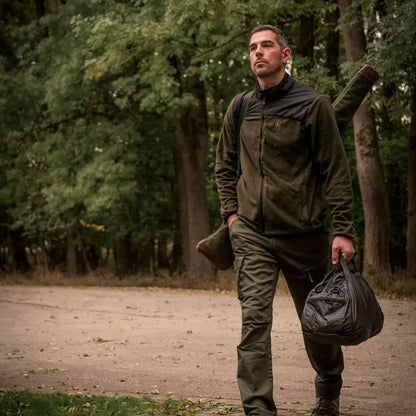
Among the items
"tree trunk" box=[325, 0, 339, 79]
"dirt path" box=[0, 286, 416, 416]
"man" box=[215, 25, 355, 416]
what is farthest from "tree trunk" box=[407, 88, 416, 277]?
"man" box=[215, 25, 355, 416]

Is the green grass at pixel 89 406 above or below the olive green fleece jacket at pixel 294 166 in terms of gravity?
below

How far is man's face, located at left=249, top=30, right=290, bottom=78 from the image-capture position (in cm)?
482

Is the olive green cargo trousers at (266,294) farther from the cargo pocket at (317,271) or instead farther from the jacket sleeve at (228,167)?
the jacket sleeve at (228,167)

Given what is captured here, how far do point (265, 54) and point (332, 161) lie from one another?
2.50 ft

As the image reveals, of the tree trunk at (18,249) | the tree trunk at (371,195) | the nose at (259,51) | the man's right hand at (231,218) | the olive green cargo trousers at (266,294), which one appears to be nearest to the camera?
the olive green cargo trousers at (266,294)

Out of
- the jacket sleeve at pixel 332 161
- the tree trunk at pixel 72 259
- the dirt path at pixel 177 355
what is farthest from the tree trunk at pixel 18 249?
the jacket sleeve at pixel 332 161

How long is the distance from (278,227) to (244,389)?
97 centimetres

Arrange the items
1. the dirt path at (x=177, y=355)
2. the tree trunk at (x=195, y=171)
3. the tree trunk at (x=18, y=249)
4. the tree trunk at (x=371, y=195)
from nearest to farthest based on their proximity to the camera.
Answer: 1. the dirt path at (x=177, y=355)
2. the tree trunk at (x=371, y=195)
3. the tree trunk at (x=195, y=171)
4. the tree trunk at (x=18, y=249)

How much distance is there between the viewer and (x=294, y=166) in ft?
15.7

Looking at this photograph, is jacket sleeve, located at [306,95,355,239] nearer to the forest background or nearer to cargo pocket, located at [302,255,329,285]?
cargo pocket, located at [302,255,329,285]

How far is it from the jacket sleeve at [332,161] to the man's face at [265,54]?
33 cm

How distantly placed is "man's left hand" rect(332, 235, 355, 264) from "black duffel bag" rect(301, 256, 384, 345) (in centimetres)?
7

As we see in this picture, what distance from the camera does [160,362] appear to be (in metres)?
7.93

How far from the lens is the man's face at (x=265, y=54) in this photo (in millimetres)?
4816
